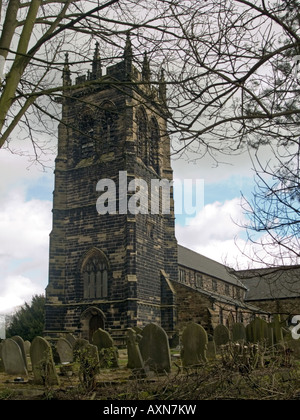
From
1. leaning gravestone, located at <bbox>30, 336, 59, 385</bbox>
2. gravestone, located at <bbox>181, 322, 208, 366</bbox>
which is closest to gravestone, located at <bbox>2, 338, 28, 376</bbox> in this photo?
leaning gravestone, located at <bbox>30, 336, 59, 385</bbox>

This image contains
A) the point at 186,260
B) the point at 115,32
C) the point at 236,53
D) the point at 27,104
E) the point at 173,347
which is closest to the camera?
the point at 236,53

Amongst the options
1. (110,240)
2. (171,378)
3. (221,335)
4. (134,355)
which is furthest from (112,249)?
(171,378)

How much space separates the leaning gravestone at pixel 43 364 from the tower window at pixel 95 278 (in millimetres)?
16417

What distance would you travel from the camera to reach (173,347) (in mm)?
24016

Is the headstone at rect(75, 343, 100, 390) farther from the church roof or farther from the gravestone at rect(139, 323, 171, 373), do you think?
the church roof

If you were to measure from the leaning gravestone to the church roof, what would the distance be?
26.8 m

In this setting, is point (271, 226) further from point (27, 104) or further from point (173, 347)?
point (173, 347)

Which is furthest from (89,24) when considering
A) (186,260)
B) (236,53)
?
(186,260)

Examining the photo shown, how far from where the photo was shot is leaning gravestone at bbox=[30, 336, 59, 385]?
25.9ft

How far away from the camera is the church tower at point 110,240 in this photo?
24.9 m

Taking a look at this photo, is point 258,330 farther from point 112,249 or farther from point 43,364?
point 112,249

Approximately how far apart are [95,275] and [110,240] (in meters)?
2.07

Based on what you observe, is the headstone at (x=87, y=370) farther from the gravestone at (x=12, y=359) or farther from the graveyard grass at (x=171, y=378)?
the gravestone at (x=12, y=359)
